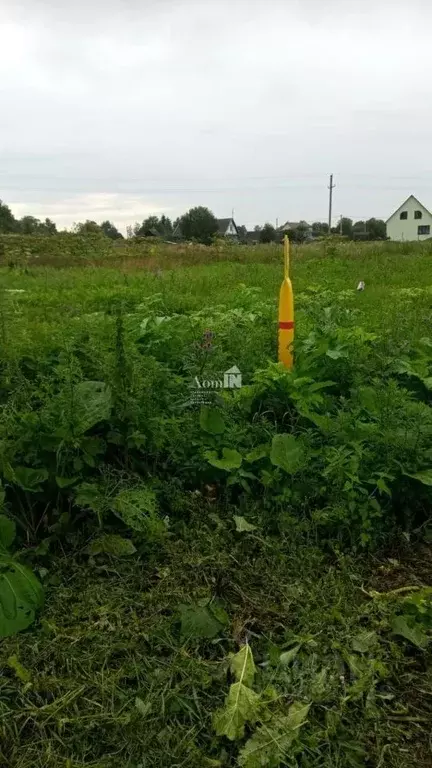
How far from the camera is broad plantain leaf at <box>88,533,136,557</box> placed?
239 centimetres

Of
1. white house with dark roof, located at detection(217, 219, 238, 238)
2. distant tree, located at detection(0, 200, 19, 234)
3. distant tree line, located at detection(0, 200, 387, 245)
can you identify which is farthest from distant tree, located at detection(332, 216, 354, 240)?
distant tree, located at detection(0, 200, 19, 234)

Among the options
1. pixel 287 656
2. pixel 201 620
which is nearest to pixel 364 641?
pixel 287 656

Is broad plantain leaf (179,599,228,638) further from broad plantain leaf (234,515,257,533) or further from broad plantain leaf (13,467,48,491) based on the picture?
broad plantain leaf (13,467,48,491)

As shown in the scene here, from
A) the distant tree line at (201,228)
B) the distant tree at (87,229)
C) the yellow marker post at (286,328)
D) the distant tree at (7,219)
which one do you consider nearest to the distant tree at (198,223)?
the distant tree line at (201,228)

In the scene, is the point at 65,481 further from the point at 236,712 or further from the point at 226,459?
the point at 236,712

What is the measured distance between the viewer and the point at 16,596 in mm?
2037

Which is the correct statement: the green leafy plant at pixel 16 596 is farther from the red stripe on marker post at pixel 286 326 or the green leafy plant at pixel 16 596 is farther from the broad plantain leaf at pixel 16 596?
the red stripe on marker post at pixel 286 326

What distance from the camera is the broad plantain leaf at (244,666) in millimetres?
1766

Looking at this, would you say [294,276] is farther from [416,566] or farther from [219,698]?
[219,698]

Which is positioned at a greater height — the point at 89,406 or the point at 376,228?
the point at 376,228

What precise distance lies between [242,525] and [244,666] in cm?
78

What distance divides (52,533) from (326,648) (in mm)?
1246

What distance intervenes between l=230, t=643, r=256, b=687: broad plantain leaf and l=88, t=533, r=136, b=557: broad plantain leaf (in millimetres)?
691

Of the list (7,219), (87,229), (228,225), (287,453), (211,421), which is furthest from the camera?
(228,225)
